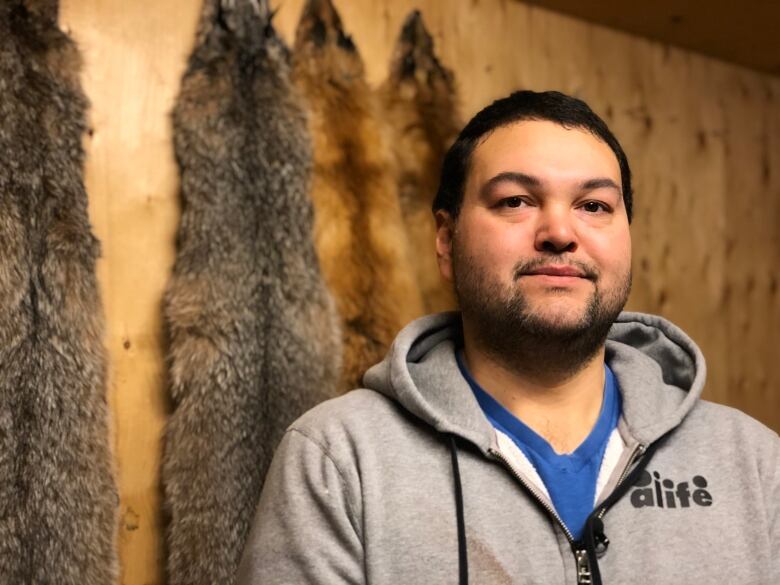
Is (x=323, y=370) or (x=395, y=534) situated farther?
(x=323, y=370)

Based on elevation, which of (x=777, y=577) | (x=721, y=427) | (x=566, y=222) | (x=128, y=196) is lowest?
(x=777, y=577)

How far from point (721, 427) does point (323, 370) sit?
779mm

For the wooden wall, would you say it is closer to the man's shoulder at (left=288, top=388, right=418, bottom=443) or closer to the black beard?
the man's shoulder at (left=288, top=388, right=418, bottom=443)

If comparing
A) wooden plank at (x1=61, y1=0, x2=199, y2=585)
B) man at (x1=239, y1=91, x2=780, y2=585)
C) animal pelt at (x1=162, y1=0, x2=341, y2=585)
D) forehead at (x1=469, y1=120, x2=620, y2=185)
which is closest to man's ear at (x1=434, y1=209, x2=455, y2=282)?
man at (x1=239, y1=91, x2=780, y2=585)

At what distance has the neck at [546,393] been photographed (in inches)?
57.1

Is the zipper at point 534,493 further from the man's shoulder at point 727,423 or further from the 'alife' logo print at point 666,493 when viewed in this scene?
the man's shoulder at point 727,423

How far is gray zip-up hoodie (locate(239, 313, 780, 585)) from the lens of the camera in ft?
4.16

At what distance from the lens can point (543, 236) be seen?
1406mm

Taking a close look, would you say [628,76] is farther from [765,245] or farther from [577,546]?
[577,546]

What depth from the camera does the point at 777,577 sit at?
1333 millimetres

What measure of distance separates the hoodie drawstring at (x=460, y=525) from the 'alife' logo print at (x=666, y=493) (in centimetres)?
26

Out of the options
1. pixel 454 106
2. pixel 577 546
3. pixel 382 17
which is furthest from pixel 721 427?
pixel 382 17

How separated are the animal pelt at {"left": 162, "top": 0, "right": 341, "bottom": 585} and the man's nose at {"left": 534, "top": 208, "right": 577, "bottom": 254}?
62 cm

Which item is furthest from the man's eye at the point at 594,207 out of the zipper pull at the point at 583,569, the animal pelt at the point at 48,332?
the animal pelt at the point at 48,332
